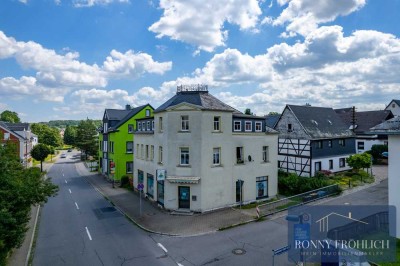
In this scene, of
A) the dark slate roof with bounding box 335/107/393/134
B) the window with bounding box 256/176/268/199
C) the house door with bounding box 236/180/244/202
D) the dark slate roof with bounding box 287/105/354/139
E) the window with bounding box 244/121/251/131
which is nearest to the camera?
the house door with bounding box 236/180/244/202

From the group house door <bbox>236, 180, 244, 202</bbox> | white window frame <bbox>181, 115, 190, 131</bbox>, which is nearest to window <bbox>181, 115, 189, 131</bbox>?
white window frame <bbox>181, 115, 190, 131</bbox>

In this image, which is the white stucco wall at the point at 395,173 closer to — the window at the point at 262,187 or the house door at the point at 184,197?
the window at the point at 262,187

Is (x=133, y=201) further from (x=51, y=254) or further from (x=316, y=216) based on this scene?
(x=316, y=216)

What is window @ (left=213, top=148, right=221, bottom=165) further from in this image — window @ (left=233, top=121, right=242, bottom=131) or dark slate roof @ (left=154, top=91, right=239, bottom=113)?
dark slate roof @ (left=154, top=91, right=239, bottom=113)

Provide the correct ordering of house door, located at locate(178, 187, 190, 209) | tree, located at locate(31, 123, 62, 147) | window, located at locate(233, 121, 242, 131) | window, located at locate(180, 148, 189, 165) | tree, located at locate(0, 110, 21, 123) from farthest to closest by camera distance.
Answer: tree, located at locate(0, 110, 21, 123) → tree, located at locate(31, 123, 62, 147) → window, located at locate(233, 121, 242, 131) → window, located at locate(180, 148, 189, 165) → house door, located at locate(178, 187, 190, 209)

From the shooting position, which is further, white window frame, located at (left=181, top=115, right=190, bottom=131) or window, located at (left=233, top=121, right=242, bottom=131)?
window, located at (left=233, top=121, right=242, bottom=131)

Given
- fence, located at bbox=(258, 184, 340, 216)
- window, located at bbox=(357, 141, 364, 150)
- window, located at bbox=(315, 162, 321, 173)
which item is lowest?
fence, located at bbox=(258, 184, 340, 216)

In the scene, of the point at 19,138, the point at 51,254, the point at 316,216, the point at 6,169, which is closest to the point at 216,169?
the point at 316,216

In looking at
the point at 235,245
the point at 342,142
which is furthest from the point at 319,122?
the point at 235,245
